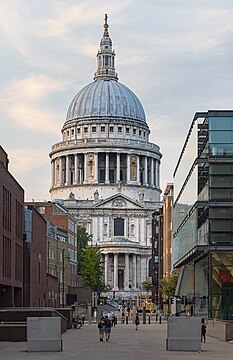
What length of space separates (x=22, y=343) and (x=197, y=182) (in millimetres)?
23039

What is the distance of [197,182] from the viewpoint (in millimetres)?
74938

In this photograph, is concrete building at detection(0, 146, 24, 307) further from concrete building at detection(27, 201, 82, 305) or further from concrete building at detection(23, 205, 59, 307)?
concrete building at detection(27, 201, 82, 305)

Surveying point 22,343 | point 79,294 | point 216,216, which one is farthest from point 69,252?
point 22,343

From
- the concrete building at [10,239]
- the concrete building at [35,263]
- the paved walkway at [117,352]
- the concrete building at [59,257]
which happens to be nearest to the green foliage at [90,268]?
the concrete building at [59,257]

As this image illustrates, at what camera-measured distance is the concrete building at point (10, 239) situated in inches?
2972

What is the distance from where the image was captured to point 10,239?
80.6 metres

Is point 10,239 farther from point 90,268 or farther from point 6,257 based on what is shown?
point 90,268

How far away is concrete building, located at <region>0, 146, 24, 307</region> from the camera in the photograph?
7550 centimetres

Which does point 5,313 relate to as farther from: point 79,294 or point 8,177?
point 79,294

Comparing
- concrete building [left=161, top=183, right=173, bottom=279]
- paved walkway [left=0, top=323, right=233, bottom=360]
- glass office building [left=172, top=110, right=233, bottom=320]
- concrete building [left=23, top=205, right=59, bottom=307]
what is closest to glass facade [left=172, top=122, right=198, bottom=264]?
glass office building [left=172, top=110, right=233, bottom=320]

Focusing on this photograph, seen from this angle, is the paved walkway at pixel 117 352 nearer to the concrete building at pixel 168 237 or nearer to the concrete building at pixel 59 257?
the concrete building at pixel 59 257

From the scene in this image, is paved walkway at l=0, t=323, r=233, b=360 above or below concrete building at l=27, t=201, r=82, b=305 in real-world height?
below

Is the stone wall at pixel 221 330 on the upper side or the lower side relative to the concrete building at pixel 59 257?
lower

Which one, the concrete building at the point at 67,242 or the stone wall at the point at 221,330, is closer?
the stone wall at the point at 221,330
